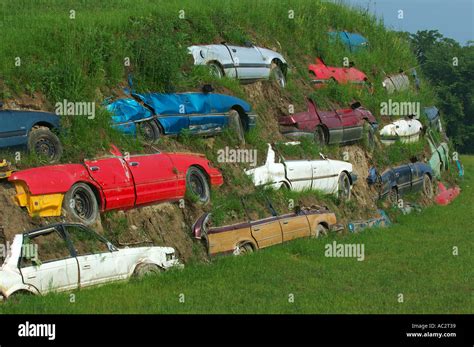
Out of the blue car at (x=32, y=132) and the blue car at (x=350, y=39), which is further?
the blue car at (x=350, y=39)

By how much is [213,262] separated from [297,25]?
13.6 metres

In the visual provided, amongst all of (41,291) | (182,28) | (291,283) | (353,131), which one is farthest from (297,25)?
(41,291)

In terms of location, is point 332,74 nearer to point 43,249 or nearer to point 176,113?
point 176,113

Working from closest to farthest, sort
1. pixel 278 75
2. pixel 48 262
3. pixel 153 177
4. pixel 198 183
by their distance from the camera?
pixel 48 262, pixel 153 177, pixel 198 183, pixel 278 75

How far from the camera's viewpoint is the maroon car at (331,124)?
75.7 ft

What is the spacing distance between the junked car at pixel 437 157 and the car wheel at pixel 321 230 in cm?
1067

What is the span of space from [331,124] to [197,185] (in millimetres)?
7301

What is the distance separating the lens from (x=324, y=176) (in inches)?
880

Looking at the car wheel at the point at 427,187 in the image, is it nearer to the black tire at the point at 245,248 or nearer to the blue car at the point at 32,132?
the black tire at the point at 245,248

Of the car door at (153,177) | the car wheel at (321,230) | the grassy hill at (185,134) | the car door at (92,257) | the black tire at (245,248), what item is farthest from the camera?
the car wheel at (321,230)

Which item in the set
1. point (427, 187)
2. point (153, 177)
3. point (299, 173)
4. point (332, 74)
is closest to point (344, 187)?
point (299, 173)

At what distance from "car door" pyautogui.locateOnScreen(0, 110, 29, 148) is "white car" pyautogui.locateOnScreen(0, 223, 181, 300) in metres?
1.79

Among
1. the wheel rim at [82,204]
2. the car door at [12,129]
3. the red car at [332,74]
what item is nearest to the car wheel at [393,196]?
the red car at [332,74]

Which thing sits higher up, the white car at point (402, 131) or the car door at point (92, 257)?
the white car at point (402, 131)
